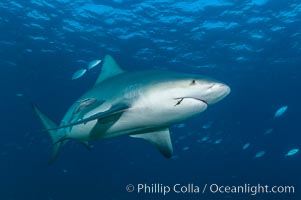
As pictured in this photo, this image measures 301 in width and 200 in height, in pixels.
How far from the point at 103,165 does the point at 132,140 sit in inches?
349

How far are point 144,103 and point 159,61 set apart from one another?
14.7 m

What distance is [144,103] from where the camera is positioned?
3797 millimetres

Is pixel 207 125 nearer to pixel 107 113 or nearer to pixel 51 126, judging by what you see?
pixel 51 126

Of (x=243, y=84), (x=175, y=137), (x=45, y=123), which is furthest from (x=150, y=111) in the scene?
(x=175, y=137)

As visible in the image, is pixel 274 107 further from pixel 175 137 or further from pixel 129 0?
pixel 129 0

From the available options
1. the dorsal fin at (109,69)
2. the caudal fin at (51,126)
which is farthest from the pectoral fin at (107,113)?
the caudal fin at (51,126)

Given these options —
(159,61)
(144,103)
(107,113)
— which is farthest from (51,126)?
(159,61)

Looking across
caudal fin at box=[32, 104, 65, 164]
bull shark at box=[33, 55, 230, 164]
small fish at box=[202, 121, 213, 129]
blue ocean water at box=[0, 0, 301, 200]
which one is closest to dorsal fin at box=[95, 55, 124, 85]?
bull shark at box=[33, 55, 230, 164]

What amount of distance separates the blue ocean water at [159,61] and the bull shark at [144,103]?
397 inches

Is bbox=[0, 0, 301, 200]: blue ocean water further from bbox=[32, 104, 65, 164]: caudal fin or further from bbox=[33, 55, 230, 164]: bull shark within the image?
bbox=[33, 55, 230, 164]: bull shark

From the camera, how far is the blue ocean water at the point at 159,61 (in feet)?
48.4

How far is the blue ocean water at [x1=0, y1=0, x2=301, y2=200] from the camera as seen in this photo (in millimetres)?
14750

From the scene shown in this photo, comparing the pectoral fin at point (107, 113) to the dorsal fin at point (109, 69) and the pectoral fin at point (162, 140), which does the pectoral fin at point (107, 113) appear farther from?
the dorsal fin at point (109, 69)

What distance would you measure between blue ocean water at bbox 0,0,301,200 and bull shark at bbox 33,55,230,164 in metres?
10.1
